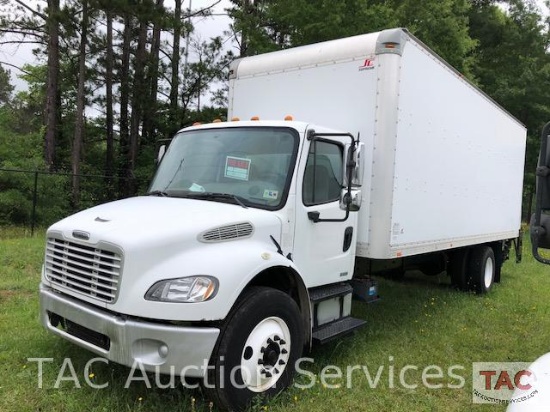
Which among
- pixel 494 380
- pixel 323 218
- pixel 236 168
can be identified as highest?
pixel 236 168

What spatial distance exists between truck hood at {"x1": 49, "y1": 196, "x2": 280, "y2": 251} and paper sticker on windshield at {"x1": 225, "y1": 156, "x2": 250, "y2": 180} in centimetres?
37

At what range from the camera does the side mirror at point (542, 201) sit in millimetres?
2387

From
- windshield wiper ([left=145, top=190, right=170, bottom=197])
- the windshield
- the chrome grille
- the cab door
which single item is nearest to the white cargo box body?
the cab door

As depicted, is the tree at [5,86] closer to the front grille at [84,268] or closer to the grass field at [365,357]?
the grass field at [365,357]

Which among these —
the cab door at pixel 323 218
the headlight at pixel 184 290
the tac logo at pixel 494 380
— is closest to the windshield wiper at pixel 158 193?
the cab door at pixel 323 218

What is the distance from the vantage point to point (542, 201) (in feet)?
8.05

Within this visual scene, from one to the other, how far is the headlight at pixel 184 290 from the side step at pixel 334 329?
148cm

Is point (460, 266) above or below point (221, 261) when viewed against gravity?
below

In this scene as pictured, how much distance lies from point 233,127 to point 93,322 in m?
2.27

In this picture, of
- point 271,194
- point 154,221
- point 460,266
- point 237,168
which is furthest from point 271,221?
point 460,266

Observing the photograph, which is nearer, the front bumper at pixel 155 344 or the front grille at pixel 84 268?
the front bumper at pixel 155 344


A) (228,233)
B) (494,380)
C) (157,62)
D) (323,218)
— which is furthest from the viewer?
(157,62)

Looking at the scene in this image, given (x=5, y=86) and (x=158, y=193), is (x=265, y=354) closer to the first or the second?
(x=158, y=193)

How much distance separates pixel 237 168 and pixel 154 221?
1.06m
